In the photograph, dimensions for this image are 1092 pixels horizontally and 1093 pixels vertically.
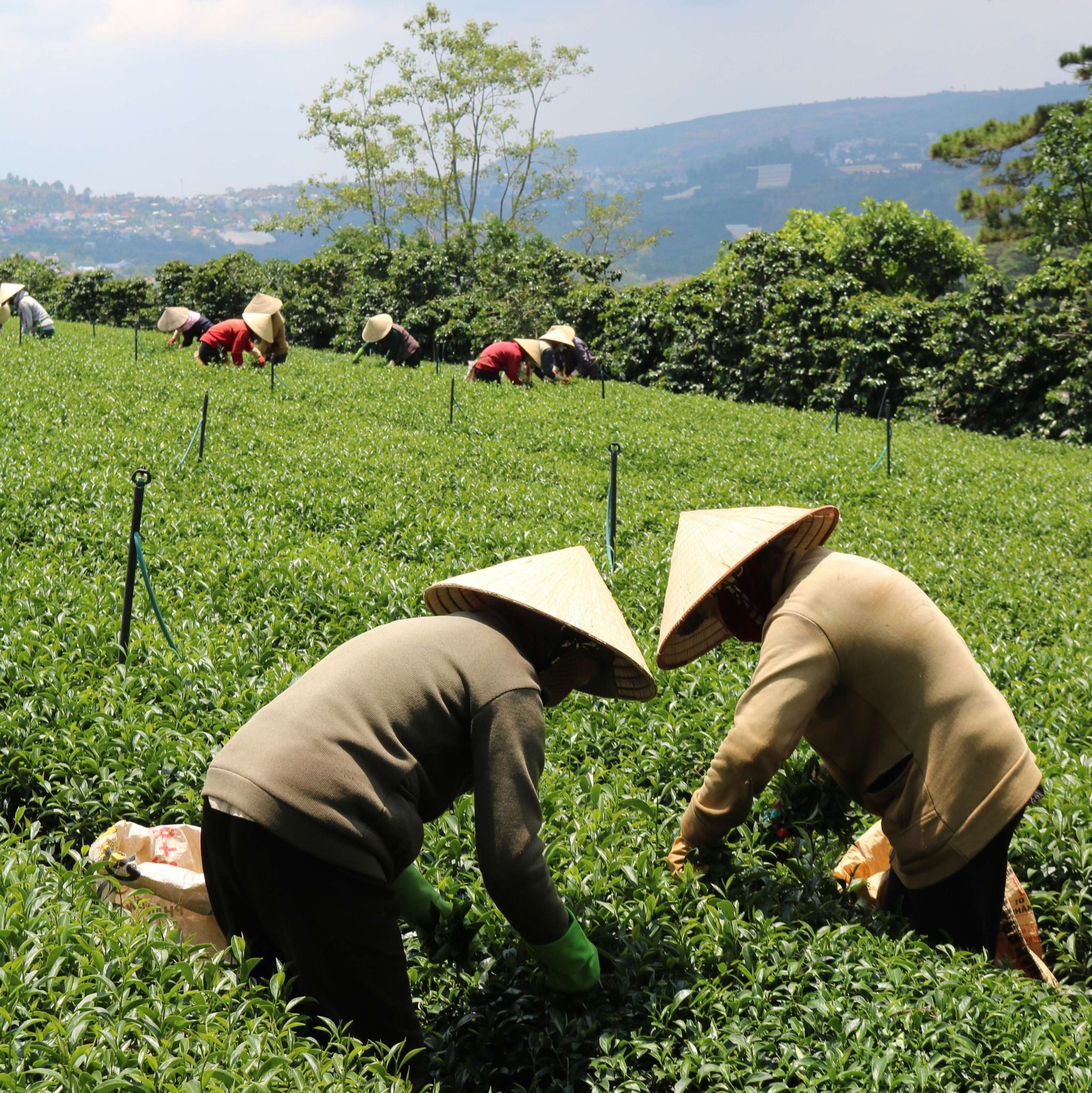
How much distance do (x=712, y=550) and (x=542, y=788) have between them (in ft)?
4.14

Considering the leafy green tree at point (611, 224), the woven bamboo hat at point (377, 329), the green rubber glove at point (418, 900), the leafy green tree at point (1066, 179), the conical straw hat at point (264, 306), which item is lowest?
the green rubber glove at point (418, 900)

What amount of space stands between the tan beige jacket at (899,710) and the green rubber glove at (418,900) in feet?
2.83

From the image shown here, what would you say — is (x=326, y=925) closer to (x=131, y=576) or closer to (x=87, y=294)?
(x=131, y=576)

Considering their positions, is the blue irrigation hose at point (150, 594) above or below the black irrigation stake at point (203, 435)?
below

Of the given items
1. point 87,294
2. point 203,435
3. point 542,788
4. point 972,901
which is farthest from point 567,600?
point 87,294

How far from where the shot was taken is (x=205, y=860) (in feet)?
8.63

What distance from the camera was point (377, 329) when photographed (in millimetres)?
19125

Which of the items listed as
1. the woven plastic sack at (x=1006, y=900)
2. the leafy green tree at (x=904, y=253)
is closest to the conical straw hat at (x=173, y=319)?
the leafy green tree at (x=904, y=253)

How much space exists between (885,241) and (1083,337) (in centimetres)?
673

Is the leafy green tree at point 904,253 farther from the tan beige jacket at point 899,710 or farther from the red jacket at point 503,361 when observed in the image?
the tan beige jacket at point 899,710

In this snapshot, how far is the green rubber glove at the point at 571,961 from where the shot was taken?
8.75 ft

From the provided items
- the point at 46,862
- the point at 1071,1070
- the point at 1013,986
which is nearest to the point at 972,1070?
the point at 1071,1070

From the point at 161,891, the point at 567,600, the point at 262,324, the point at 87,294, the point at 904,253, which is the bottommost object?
the point at 161,891

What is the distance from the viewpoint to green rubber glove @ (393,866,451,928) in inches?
120
